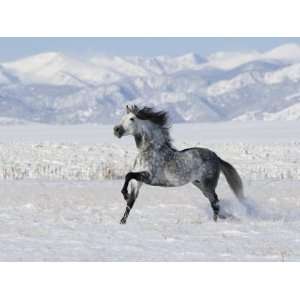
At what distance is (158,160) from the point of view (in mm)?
11297

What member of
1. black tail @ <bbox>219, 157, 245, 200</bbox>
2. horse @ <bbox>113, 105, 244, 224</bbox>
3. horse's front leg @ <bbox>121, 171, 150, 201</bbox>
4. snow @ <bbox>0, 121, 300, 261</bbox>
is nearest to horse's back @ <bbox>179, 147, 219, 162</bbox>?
horse @ <bbox>113, 105, 244, 224</bbox>

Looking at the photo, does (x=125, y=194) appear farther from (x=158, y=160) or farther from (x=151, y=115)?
(x=151, y=115)

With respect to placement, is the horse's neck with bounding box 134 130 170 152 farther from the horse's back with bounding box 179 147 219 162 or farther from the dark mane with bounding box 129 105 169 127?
the horse's back with bounding box 179 147 219 162

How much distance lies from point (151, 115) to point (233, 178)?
232 centimetres

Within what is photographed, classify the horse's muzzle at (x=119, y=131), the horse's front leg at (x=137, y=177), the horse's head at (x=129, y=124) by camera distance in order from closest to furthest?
1. the horse's muzzle at (x=119, y=131)
2. the horse's head at (x=129, y=124)
3. the horse's front leg at (x=137, y=177)

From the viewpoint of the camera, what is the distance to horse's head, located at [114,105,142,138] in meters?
10.8

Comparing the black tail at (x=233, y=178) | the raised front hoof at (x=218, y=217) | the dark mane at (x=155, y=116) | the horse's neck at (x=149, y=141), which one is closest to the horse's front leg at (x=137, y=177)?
the horse's neck at (x=149, y=141)

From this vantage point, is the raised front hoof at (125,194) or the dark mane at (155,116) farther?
the dark mane at (155,116)

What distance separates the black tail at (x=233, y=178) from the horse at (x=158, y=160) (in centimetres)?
76

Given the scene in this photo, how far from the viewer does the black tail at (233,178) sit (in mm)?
12828

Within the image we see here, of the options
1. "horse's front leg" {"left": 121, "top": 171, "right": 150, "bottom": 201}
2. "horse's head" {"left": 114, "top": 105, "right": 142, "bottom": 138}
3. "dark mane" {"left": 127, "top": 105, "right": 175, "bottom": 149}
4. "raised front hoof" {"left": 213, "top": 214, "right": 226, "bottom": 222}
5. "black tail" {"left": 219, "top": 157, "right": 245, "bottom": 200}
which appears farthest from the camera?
"black tail" {"left": 219, "top": 157, "right": 245, "bottom": 200}

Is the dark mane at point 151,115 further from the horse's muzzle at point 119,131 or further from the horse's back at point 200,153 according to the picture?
the horse's back at point 200,153

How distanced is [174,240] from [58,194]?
4278 millimetres

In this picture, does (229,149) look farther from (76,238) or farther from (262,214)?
(76,238)
